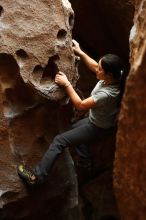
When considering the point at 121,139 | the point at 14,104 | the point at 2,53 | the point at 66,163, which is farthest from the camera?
the point at 66,163

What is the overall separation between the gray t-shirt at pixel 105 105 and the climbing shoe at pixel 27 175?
25.6 inches

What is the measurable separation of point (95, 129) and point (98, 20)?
2.06m

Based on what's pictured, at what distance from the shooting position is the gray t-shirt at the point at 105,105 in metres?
3.76

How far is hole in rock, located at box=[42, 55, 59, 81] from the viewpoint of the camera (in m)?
3.89

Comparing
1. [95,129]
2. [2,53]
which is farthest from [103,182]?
[2,53]

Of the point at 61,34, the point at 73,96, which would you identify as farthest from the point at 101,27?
the point at 73,96

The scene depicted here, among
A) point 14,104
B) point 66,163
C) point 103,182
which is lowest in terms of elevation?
point 103,182

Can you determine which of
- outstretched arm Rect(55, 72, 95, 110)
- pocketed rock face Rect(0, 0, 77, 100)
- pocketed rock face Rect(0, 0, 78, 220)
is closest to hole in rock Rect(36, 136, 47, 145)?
pocketed rock face Rect(0, 0, 78, 220)

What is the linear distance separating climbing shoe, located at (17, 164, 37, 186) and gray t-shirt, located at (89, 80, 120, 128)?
2.13 ft

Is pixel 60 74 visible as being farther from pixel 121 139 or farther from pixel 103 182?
pixel 103 182

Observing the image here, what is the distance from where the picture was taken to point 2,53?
375 centimetres

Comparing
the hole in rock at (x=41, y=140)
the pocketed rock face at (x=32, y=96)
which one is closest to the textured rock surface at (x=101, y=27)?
the pocketed rock face at (x=32, y=96)

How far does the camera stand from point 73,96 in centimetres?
377

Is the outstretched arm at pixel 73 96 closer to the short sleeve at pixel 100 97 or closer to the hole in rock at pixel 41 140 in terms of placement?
the short sleeve at pixel 100 97
